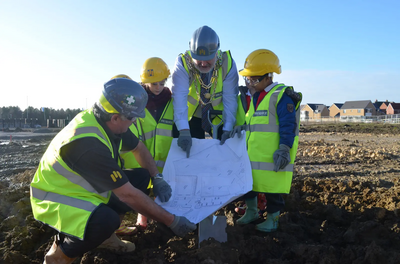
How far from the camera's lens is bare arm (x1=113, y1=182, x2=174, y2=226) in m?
2.45

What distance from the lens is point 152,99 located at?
404 cm

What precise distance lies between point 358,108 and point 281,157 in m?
66.3

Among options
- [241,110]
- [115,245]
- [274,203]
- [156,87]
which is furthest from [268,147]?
[115,245]

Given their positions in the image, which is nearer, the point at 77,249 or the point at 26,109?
the point at 77,249

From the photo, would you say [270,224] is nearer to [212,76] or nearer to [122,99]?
[212,76]

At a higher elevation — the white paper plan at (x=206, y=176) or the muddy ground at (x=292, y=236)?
the white paper plan at (x=206, y=176)

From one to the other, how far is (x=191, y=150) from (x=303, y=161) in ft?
19.6

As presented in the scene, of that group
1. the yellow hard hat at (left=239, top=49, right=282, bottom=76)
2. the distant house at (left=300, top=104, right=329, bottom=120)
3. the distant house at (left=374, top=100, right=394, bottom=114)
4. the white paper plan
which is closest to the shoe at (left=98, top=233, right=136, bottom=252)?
the white paper plan

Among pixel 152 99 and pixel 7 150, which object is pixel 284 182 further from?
pixel 7 150

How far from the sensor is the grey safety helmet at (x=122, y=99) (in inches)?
99.0

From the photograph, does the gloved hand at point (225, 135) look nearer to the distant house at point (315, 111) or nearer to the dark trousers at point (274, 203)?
the dark trousers at point (274, 203)

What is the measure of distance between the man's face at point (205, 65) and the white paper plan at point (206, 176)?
86cm

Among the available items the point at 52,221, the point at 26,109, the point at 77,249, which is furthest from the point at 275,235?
the point at 26,109

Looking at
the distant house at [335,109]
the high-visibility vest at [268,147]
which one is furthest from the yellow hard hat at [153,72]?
the distant house at [335,109]
